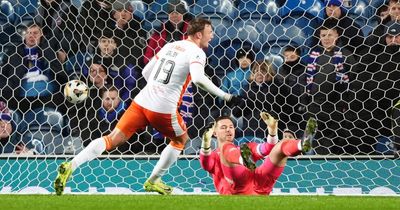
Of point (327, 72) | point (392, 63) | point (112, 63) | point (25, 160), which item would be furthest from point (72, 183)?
point (392, 63)

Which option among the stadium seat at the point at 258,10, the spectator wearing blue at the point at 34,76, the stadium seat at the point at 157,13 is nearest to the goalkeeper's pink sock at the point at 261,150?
the stadium seat at the point at 258,10

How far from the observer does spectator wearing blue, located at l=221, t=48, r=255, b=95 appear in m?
9.34

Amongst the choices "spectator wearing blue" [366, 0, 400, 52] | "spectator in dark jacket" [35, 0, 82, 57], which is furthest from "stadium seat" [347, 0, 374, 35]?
"spectator in dark jacket" [35, 0, 82, 57]

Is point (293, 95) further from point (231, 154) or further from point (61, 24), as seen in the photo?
point (61, 24)

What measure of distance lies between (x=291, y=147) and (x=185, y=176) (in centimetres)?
146

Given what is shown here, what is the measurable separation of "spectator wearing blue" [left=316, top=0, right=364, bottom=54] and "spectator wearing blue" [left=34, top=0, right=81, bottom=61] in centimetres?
253

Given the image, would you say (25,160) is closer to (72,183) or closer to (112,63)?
(72,183)

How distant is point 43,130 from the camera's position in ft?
31.3

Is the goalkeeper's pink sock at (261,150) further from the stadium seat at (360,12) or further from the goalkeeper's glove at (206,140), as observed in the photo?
the stadium seat at (360,12)

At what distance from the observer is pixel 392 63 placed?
355 inches

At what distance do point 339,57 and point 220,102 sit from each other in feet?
4.12

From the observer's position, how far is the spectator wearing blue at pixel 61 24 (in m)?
9.85

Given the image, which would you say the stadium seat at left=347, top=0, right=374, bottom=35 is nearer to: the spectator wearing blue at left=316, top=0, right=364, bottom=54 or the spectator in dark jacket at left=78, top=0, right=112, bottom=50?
the spectator wearing blue at left=316, top=0, right=364, bottom=54

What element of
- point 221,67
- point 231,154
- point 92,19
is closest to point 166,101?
point 231,154
